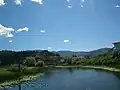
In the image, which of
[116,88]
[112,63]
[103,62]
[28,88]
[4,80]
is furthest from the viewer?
[103,62]

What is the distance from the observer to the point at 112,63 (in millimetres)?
169875

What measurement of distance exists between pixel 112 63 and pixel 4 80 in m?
93.7

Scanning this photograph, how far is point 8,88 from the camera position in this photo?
76375 mm

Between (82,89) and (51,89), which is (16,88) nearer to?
(51,89)

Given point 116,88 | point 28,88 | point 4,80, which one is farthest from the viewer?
point 4,80

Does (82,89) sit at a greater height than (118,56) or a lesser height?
lesser

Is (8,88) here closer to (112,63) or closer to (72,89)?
(72,89)

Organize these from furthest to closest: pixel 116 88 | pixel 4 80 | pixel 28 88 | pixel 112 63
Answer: pixel 112 63, pixel 4 80, pixel 28 88, pixel 116 88

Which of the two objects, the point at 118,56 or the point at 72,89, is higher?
the point at 118,56

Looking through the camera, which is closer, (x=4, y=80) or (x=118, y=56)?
(x=4, y=80)

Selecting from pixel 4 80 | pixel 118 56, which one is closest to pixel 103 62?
pixel 118 56

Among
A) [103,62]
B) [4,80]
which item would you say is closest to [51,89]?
[4,80]

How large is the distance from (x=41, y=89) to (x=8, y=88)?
10203mm

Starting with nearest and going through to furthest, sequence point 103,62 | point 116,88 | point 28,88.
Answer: point 116,88 < point 28,88 < point 103,62
